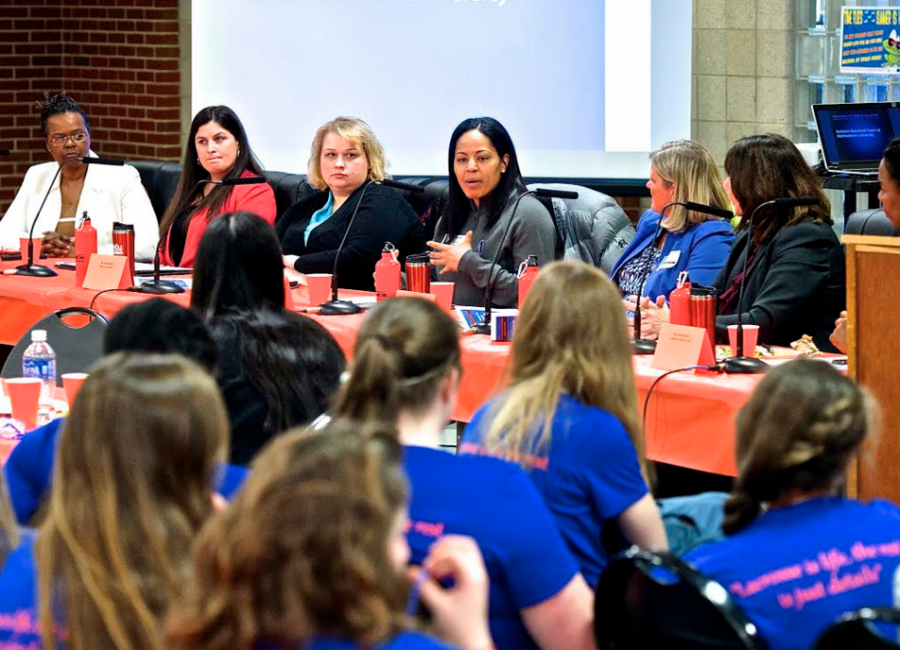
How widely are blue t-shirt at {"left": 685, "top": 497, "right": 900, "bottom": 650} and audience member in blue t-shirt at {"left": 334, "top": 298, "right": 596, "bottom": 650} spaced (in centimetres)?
19

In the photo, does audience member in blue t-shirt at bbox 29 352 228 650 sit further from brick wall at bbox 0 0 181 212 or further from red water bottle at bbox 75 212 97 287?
brick wall at bbox 0 0 181 212

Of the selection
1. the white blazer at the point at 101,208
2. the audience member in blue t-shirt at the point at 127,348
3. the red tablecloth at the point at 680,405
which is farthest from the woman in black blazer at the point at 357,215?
the audience member in blue t-shirt at the point at 127,348

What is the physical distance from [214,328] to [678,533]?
2.99ft

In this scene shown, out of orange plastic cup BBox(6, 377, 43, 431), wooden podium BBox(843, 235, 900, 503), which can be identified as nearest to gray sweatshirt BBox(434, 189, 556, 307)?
wooden podium BBox(843, 235, 900, 503)

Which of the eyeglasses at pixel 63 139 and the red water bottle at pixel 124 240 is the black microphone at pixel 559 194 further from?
the eyeglasses at pixel 63 139

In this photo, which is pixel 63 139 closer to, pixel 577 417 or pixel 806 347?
pixel 806 347

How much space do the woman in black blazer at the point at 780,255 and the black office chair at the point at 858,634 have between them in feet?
7.23

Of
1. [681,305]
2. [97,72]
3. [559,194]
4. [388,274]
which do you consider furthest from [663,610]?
[97,72]

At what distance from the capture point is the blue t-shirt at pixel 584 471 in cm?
213

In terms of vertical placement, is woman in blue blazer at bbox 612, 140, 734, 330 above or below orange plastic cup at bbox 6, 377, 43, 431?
above

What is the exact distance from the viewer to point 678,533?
7.84 ft

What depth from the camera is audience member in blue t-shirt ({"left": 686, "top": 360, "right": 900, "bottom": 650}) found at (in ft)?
5.62

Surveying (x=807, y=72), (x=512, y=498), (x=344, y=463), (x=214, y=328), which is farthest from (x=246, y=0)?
(x=344, y=463)

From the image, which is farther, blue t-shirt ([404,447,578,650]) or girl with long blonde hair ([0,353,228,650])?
blue t-shirt ([404,447,578,650])
